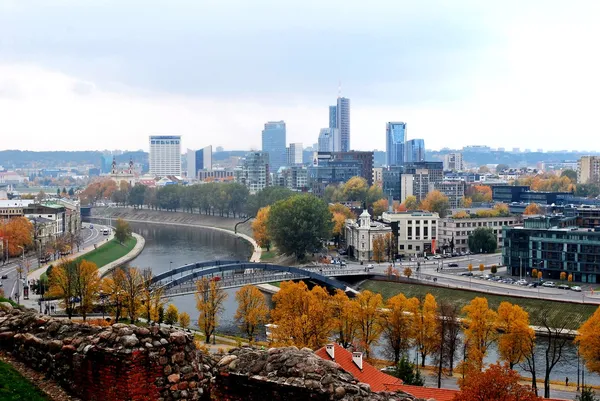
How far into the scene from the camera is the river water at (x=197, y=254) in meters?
31.6

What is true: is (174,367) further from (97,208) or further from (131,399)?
(97,208)

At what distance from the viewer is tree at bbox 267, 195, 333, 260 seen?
6400 cm

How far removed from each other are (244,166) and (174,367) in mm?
143439

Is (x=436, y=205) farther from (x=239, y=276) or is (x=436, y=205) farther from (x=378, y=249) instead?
(x=239, y=276)

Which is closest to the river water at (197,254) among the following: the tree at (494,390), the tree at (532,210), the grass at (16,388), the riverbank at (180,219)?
the riverbank at (180,219)

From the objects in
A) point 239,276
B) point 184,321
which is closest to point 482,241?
point 239,276

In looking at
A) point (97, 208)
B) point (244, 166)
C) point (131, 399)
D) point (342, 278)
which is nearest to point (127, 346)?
point (131, 399)

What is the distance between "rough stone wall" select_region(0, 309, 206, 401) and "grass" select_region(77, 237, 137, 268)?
54668mm

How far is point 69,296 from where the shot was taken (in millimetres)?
37750

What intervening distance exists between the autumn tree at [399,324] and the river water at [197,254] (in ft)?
3.66

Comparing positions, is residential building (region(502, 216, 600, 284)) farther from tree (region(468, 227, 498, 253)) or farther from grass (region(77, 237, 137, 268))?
grass (region(77, 237, 137, 268))

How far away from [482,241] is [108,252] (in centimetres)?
3488

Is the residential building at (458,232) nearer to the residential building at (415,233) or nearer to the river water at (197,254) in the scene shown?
the residential building at (415,233)

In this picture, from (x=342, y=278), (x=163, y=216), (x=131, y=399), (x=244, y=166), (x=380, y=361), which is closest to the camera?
(x=131, y=399)
